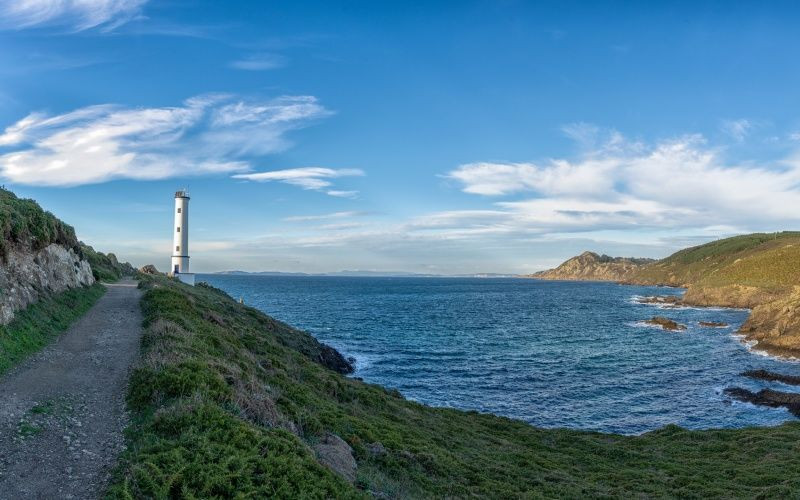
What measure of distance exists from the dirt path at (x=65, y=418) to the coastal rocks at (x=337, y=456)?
5267 mm

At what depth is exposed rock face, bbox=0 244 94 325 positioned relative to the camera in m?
20.6

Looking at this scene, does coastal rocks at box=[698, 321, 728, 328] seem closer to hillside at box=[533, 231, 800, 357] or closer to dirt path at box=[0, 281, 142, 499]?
hillside at box=[533, 231, 800, 357]

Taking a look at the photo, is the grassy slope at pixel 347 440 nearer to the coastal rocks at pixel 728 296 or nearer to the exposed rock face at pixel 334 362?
the exposed rock face at pixel 334 362

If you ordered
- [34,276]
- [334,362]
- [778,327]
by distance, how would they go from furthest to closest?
[778,327]
[334,362]
[34,276]

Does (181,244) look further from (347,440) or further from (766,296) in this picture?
(766,296)

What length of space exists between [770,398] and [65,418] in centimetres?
4758

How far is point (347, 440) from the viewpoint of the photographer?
55.3 ft

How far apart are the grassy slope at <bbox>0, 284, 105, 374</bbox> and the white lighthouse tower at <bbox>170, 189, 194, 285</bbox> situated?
36554mm

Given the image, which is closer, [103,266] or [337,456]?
[337,456]

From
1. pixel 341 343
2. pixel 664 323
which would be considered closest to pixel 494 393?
pixel 341 343

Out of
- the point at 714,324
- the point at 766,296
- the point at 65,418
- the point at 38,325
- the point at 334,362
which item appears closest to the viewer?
the point at 65,418

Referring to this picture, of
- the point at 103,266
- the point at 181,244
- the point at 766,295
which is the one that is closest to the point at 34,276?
the point at 103,266

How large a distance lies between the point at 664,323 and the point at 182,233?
269 ft

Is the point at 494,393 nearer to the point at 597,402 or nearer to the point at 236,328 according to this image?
the point at 597,402
